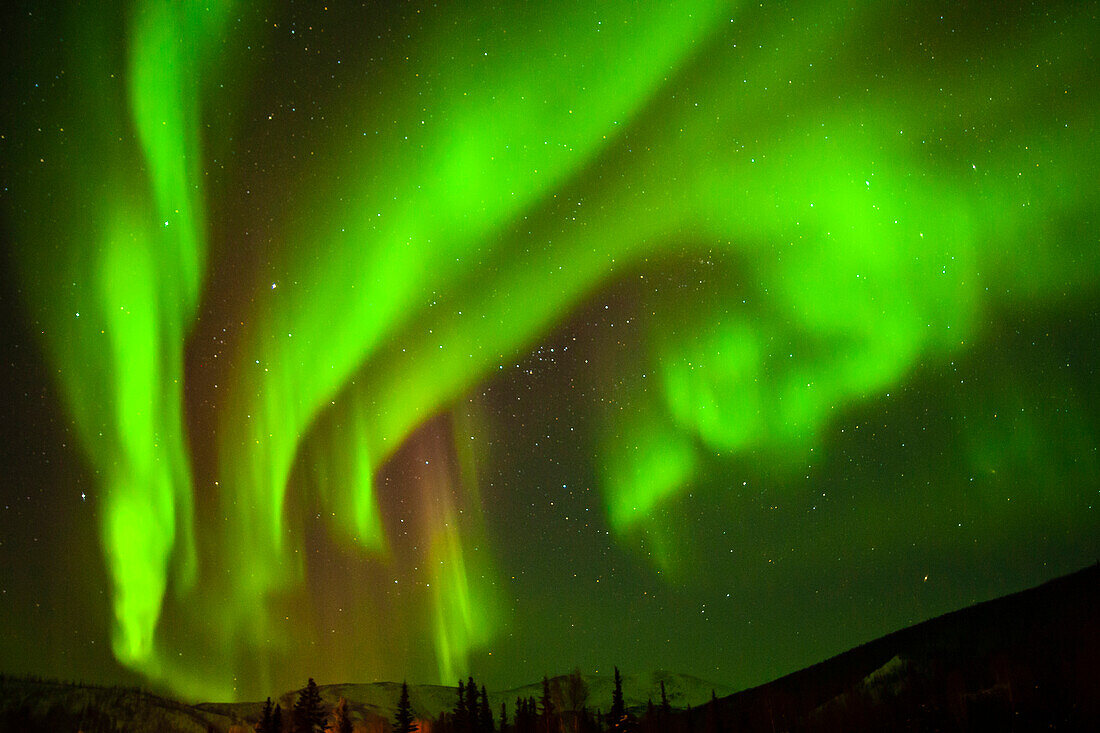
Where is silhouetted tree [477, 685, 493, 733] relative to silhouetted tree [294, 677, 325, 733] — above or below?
below

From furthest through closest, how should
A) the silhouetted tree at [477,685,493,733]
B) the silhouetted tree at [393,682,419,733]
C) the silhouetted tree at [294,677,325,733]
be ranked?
the silhouetted tree at [477,685,493,733] → the silhouetted tree at [393,682,419,733] → the silhouetted tree at [294,677,325,733]

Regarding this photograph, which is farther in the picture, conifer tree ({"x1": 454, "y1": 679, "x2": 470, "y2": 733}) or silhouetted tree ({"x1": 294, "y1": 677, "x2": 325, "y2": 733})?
conifer tree ({"x1": 454, "y1": 679, "x2": 470, "y2": 733})

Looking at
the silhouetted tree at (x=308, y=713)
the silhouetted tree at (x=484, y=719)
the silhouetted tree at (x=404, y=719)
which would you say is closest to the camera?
the silhouetted tree at (x=308, y=713)

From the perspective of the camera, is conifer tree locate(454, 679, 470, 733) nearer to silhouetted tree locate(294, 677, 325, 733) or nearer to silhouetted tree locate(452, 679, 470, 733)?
silhouetted tree locate(452, 679, 470, 733)

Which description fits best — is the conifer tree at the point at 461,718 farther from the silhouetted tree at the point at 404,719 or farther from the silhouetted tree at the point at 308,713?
the silhouetted tree at the point at 308,713

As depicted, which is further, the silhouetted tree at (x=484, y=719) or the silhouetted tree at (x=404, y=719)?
the silhouetted tree at (x=484, y=719)

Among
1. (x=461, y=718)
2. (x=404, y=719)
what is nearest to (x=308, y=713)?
(x=404, y=719)

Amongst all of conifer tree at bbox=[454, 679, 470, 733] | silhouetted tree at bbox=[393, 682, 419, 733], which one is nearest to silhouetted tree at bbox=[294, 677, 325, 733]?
silhouetted tree at bbox=[393, 682, 419, 733]

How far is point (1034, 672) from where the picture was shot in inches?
3423

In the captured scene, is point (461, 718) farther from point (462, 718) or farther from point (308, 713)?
point (308, 713)

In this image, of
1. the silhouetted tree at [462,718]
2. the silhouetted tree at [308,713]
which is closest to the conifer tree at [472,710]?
the silhouetted tree at [462,718]

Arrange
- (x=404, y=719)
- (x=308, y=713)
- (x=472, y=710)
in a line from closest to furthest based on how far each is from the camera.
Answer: (x=308, y=713), (x=404, y=719), (x=472, y=710)

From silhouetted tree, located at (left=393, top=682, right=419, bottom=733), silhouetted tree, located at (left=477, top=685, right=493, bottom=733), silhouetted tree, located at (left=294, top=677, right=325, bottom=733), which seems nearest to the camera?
silhouetted tree, located at (left=294, top=677, right=325, bottom=733)

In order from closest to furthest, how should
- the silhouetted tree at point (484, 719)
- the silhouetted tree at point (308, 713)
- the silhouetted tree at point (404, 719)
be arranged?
the silhouetted tree at point (308, 713) → the silhouetted tree at point (404, 719) → the silhouetted tree at point (484, 719)
